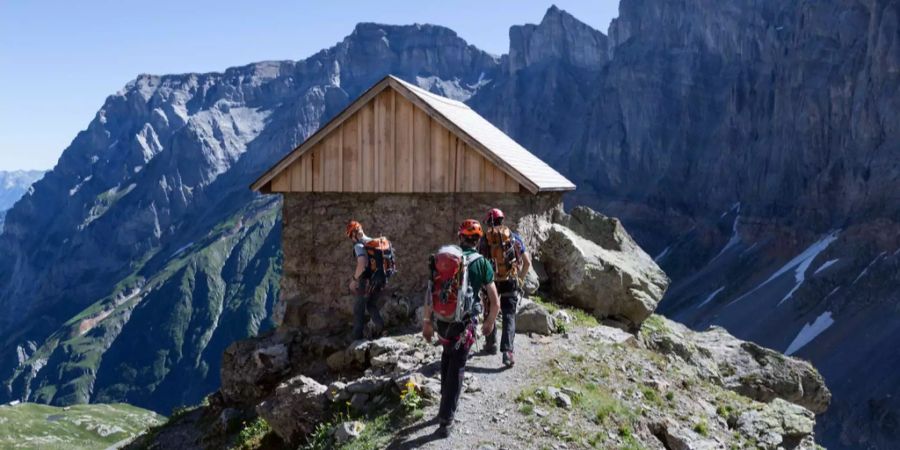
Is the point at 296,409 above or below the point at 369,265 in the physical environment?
below

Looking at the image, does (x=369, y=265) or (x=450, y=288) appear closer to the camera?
(x=450, y=288)

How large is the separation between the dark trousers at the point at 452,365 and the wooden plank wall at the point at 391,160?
7423mm

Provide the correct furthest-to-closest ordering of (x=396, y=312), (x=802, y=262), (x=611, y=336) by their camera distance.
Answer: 1. (x=802, y=262)
2. (x=396, y=312)
3. (x=611, y=336)

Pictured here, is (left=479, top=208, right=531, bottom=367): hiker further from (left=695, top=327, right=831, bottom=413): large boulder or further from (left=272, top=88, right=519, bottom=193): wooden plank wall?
(left=695, top=327, right=831, bottom=413): large boulder

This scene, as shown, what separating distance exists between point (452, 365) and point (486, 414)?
1.35 m

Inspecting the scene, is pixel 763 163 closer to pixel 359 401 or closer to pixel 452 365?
pixel 359 401

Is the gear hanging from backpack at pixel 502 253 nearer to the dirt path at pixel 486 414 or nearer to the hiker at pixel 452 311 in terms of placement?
the dirt path at pixel 486 414

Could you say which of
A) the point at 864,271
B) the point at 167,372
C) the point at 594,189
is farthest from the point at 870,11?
the point at 167,372

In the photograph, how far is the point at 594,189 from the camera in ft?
504

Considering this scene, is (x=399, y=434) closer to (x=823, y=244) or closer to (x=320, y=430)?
(x=320, y=430)

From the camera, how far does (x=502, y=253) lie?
12039mm

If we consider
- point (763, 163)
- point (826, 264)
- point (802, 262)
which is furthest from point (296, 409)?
point (763, 163)

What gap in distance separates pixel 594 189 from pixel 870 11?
63459 mm

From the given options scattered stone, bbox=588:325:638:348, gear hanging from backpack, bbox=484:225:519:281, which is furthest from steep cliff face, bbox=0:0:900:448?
gear hanging from backpack, bbox=484:225:519:281
